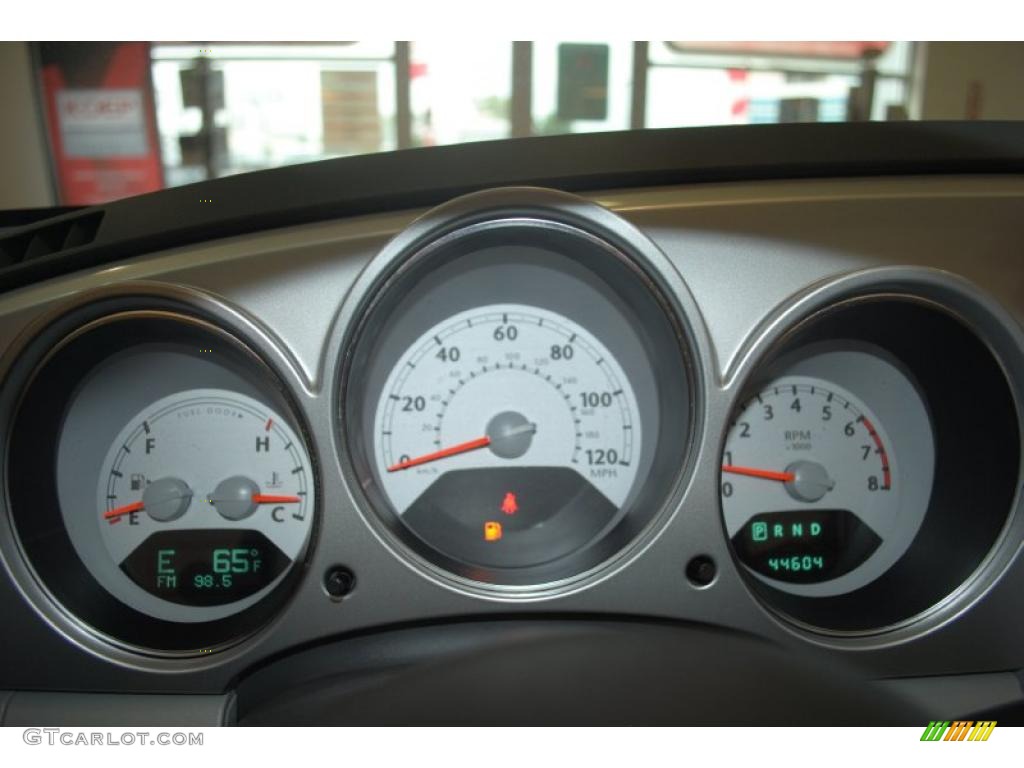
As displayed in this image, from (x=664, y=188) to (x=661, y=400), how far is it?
1.03ft

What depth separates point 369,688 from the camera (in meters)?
0.76

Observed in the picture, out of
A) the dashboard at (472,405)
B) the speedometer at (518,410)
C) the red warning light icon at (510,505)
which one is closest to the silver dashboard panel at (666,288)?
the dashboard at (472,405)

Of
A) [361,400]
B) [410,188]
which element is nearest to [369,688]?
[361,400]

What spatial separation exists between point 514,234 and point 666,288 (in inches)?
8.9

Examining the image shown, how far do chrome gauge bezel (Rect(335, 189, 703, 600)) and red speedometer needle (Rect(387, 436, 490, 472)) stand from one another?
11 cm

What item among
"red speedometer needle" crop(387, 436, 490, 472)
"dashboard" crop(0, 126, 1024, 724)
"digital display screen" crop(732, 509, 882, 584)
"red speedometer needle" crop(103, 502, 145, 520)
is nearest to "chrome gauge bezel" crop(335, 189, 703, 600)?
"dashboard" crop(0, 126, 1024, 724)

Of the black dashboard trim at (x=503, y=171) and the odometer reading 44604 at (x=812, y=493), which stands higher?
the black dashboard trim at (x=503, y=171)

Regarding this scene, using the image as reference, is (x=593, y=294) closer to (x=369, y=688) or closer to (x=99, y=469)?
(x=369, y=688)

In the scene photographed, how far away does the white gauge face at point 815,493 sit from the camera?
1252mm

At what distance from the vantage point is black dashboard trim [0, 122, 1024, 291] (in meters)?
1.05

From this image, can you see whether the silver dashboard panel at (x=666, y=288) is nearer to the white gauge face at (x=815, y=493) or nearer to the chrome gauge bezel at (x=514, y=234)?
the chrome gauge bezel at (x=514, y=234)

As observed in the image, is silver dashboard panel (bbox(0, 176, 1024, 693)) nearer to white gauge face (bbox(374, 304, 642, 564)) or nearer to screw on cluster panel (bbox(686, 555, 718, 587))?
screw on cluster panel (bbox(686, 555, 718, 587))
